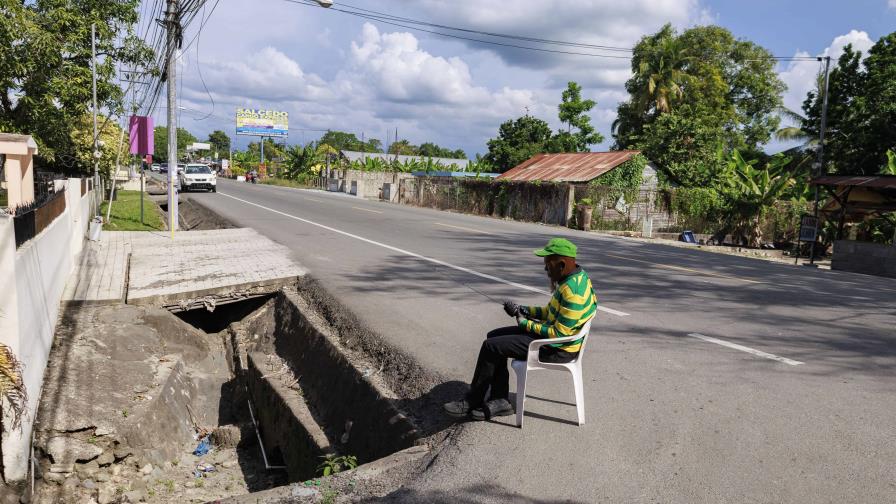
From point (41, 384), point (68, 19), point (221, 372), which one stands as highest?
point (68, 19)

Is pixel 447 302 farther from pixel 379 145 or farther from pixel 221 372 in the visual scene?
pixel 379 145

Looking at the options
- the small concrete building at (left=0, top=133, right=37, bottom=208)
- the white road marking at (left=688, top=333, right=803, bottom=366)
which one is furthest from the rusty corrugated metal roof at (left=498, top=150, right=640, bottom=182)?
the white road marking at (left=688, top=333, right=803, bottom=366)

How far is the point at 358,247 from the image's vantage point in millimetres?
13922

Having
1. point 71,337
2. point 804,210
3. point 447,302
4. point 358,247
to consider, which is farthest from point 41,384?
point 804,210

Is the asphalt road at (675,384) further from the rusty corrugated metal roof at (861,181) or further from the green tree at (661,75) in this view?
the green tree at (661,75)

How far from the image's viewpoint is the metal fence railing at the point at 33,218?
18.8 ft

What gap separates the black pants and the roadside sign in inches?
718

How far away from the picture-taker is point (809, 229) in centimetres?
1978

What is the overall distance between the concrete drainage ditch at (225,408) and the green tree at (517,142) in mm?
46933

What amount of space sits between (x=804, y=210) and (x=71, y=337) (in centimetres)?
2918

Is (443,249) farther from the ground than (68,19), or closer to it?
closer to it

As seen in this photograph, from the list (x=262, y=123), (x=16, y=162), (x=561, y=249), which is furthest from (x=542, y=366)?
(x=262, y=123)

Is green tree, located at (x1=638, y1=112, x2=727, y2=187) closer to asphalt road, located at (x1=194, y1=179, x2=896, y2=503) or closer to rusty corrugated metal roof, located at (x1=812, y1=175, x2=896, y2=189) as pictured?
rusty corrugated metal roof, located at (x1=812, y1=175, x2=896, y2=189)

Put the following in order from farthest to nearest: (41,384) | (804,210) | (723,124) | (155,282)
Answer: (723,124) < (804,210) < (155,282) < (41,384)
